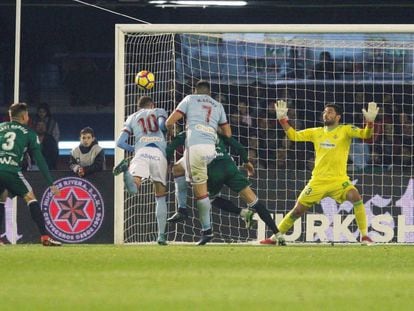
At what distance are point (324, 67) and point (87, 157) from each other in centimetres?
431

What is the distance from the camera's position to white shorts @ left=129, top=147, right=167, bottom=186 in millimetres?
→ 17734

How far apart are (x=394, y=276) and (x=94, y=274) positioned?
263 centimetres

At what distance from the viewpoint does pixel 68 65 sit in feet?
95.5

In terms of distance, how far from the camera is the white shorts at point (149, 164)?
58.2 ft

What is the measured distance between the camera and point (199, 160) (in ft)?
57.0

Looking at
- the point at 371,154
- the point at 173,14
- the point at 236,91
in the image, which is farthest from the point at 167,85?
the point at 173,14

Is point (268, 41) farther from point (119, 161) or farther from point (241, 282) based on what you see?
point (241, 282)

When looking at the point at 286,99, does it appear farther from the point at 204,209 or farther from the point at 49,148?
the point at 204,209

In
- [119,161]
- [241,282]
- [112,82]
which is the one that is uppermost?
[112,82]

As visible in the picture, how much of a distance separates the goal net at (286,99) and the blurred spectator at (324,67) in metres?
0.02

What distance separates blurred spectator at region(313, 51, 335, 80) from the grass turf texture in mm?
7039

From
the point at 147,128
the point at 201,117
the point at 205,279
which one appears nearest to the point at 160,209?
the point at 147,128

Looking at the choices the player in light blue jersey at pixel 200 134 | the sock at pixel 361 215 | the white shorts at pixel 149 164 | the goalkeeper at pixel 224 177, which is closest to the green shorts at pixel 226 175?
the goalkeeper at pixel 224 177

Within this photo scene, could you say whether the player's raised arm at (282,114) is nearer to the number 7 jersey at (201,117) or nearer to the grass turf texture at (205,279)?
the number 7 jersey at (201,117)
